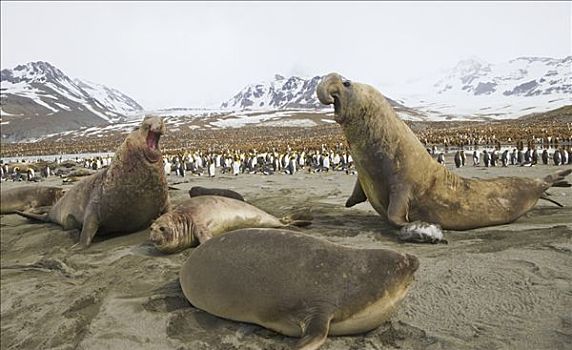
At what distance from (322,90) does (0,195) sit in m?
7.13

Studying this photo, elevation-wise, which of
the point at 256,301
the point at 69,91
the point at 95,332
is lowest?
the point at 95,332

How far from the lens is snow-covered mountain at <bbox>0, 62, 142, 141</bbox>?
306ft

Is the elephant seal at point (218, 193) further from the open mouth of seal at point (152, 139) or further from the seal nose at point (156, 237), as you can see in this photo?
the seal nose at point (156, 237)

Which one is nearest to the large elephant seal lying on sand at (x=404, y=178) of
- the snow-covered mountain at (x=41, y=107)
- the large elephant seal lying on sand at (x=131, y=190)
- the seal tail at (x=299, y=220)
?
the seal tail at (x=299, y=220)

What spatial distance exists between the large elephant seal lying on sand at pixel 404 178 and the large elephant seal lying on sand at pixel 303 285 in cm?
190

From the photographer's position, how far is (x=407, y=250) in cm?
420

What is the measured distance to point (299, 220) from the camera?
5.60 m

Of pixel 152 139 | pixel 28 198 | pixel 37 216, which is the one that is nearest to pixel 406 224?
pixel 152 139

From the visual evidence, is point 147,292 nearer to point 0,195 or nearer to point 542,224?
point 542,224

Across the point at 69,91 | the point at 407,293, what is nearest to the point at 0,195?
the point at 407,293

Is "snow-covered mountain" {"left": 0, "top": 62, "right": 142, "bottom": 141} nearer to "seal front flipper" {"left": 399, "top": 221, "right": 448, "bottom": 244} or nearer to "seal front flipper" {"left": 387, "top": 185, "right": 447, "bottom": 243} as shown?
"seal front flipper" {"left": 387, "top": 185, "right": 447, "bottom": 243}

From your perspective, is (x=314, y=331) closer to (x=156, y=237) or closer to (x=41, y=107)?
(x=156, y=237)

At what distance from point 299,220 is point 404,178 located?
1.35 m

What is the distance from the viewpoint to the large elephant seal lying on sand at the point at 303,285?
2900 mm
